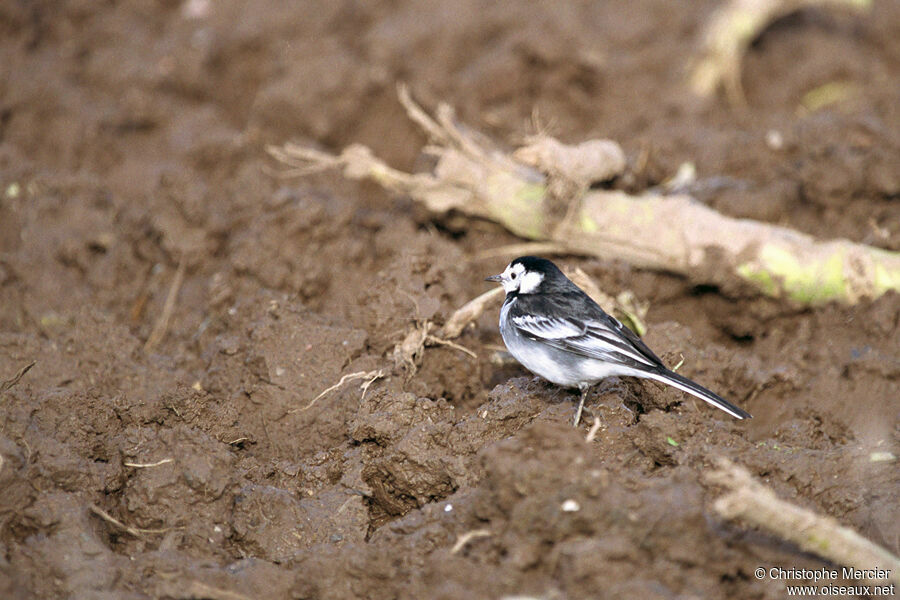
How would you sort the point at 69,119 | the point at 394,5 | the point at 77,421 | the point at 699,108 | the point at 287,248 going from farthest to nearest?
the point at 394,5, the point at 699,108, the point at 69,119, the point at 287,248, the point at 77,421

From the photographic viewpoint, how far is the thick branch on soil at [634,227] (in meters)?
6.94

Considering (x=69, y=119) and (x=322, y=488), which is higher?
(x=69, y=119)

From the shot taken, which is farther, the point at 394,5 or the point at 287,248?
the point at 394,5

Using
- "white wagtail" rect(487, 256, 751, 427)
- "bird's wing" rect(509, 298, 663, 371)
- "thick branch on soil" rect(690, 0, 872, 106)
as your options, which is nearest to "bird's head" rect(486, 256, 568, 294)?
"white wagtail" rect(487, 256, 751, 427)

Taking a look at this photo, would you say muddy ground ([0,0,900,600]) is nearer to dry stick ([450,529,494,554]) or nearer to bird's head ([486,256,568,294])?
dry stick ([450,529,494,554])

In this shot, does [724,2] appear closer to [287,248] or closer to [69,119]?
[287,248]

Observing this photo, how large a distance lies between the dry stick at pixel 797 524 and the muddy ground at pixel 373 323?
267mm

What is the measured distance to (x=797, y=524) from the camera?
3.70 meters

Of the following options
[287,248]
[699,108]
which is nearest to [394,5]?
[699,108]

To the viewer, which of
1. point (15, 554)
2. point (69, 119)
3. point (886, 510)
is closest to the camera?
point (15, 554)

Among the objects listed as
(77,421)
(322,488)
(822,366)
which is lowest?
(822,366)

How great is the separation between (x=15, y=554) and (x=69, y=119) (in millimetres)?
6632

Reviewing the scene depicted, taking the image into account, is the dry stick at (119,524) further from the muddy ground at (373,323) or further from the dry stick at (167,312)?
the dry stick at (167,312)

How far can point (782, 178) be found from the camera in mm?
8250
